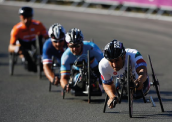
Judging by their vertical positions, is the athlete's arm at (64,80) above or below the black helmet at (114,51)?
below

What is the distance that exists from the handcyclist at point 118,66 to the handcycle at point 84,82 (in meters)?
1.03

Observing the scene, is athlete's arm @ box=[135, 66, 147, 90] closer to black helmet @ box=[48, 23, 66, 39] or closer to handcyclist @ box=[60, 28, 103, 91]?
handcyclist @ box=[60, 28, 103, 91]

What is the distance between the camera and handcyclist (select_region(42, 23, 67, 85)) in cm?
1004

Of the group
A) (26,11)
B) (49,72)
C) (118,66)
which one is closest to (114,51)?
(118,66)

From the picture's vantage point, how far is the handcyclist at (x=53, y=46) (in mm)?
10039

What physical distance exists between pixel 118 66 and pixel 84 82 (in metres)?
1.89

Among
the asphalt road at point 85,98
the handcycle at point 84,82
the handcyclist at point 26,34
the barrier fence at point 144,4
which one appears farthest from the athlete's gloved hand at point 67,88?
the barrier fence at point 144,4

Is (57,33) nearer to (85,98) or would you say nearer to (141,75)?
(85,98)

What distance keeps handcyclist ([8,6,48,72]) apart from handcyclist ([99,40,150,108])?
4.68m

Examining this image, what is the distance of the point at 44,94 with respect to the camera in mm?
10055

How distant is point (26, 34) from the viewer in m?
12.7

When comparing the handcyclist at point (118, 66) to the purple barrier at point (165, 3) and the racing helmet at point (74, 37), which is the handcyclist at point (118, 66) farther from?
the purple barrier at point (165, 3)

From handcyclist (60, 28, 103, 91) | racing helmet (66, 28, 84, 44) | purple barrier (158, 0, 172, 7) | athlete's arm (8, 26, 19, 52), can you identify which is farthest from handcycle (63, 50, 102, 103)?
purple barrier (158, 0, 172, 7)

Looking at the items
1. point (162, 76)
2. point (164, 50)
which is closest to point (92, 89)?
point (162, 76)
